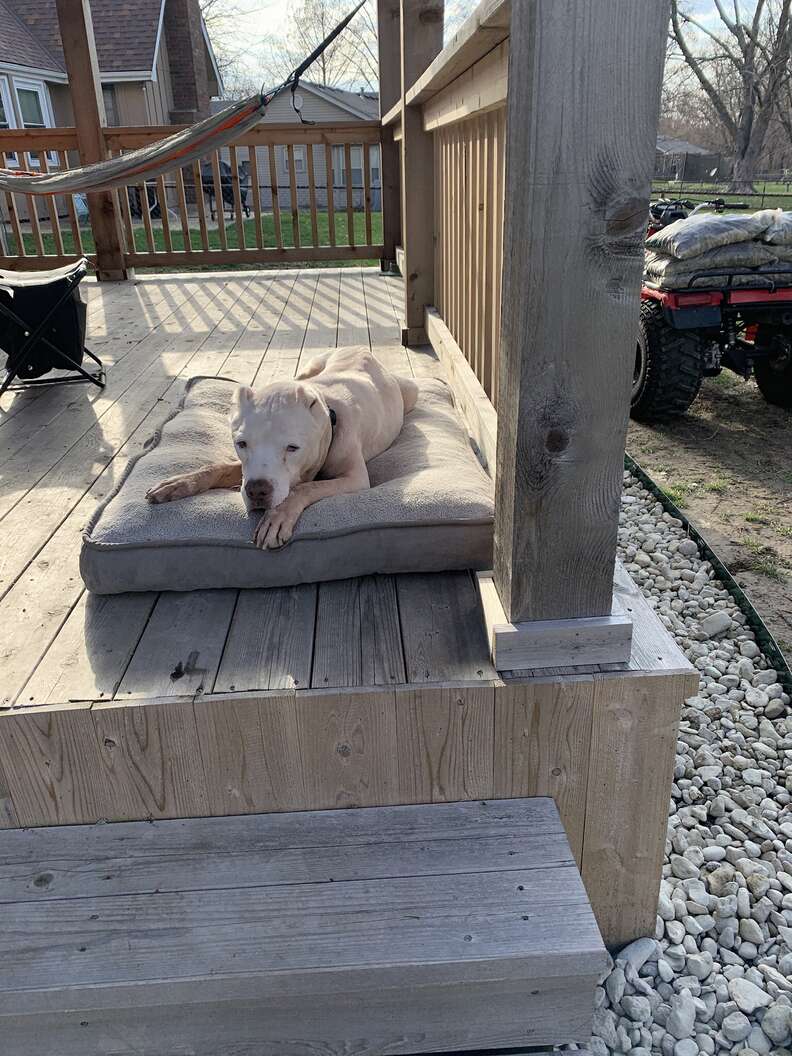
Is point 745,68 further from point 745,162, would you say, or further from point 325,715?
point 325,715

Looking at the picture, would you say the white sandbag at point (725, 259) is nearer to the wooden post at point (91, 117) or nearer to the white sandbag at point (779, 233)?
the white sandbag at point (779, 233)

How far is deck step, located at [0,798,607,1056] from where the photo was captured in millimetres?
1478

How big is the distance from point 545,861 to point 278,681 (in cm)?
64

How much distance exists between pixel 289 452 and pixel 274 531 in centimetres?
22

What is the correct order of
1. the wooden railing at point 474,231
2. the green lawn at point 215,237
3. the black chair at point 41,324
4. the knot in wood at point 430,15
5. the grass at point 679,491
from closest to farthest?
the wooden railing at point 474,231
the black chair at point 41,324
the knot in wood at point 430,15
the grass at point 679,491
the green lawn at point 215,237

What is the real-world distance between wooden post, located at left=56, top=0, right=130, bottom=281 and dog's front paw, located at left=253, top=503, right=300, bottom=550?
5393 mm

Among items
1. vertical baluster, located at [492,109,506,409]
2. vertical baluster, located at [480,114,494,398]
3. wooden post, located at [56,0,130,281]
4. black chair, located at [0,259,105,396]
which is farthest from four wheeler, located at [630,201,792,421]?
wooden post, located at [56,0,130,281]

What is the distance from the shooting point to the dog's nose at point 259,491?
2027mm

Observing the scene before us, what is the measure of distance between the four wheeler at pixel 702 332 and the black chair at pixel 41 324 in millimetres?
2996

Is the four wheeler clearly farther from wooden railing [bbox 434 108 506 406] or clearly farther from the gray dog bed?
A: the gray dog bed

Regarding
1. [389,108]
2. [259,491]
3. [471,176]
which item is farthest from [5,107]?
[259,491]

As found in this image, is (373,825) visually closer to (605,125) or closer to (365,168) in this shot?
(605,125)

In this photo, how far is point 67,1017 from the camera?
1.49 meters

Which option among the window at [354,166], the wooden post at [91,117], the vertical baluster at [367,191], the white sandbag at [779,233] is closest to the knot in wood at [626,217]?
the white sandbag at [779,233]
